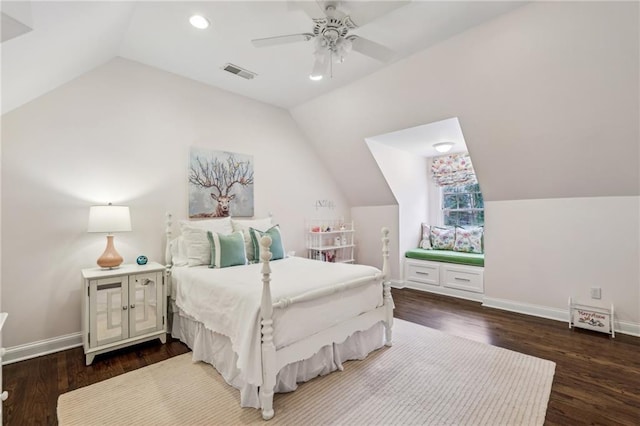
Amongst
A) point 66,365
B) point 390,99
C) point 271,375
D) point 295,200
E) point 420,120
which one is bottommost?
point 66,365

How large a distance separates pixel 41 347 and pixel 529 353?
4271 mm

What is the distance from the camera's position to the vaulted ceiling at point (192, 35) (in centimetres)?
188

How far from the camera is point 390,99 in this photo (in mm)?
3648

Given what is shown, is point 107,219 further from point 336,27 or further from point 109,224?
point 336,27

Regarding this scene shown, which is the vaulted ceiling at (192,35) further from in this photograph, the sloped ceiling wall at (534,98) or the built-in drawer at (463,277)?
the built-in drawer at (463,277)

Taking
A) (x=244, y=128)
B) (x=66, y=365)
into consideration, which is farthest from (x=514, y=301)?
(x=66, y=365)

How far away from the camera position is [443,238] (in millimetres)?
5117

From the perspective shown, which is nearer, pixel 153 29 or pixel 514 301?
pixel 153 29

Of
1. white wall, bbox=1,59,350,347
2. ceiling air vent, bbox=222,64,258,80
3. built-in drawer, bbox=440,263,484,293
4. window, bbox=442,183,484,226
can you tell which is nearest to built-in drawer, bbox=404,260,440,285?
built-in drawer, bbox=440,263,484,293

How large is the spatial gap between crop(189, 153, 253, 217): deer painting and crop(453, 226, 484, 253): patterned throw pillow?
343 centimetres

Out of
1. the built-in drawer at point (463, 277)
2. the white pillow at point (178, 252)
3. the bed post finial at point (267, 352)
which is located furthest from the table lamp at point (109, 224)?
the built-in drawer at point (463, 277)

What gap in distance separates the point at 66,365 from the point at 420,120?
4.29 meters

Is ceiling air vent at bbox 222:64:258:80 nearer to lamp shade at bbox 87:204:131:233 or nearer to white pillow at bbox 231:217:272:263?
white pillow at bbox 231:217:272:263

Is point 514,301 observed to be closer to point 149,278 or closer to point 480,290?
point 480,290
